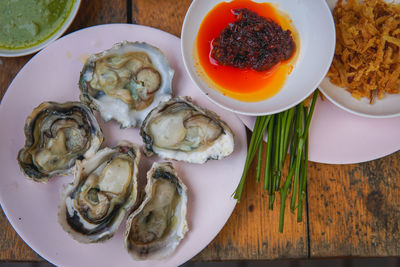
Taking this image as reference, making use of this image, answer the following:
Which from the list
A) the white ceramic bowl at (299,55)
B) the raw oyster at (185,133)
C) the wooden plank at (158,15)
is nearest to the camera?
the white ceramic bowl at (299,55)

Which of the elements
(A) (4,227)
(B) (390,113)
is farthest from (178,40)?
(A) (4,227)

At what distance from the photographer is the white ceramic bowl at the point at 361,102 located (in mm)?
1139

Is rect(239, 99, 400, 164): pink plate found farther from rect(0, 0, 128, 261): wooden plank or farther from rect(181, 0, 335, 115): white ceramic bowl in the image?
rect(0, 0, 128, 261): wooden plank

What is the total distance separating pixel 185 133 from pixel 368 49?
0.66 metres

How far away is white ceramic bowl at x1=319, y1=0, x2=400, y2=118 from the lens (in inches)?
44.8

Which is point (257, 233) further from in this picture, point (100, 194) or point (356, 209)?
point (100, 194)

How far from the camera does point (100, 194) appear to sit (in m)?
1.22

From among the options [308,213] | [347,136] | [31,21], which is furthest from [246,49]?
[31,21]

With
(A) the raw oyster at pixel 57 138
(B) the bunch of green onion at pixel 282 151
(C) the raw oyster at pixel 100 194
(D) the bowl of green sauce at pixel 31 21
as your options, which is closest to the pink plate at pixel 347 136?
(B) the bunch of green onion at pixel 282 151

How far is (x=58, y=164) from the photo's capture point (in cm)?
123

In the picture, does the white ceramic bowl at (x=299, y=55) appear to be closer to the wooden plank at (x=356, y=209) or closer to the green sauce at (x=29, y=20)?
the wooden plank at (x=356, y=209)

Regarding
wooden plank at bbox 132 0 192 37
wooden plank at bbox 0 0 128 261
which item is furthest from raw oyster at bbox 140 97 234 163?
wooden plank at bbox 0 0 128 261

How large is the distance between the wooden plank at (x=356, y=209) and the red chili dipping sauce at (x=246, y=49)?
39cm

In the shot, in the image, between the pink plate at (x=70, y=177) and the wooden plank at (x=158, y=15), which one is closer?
the pink plate at (x=70, y=177)
